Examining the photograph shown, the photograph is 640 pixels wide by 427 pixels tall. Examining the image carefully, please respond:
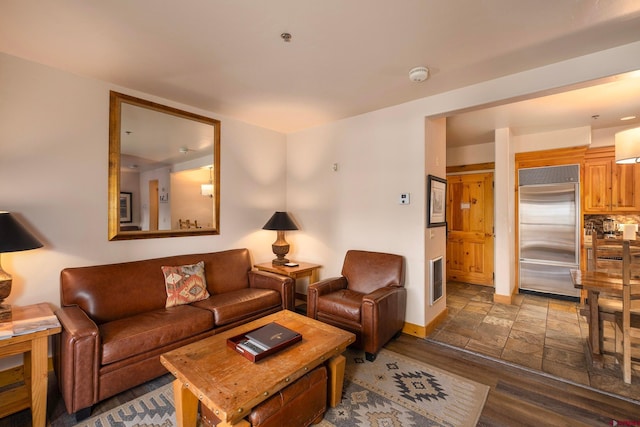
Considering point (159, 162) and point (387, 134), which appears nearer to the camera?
point (159, 162)

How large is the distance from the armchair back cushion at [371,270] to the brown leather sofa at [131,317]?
70 centimetres

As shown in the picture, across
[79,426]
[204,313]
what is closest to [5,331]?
[79,426]

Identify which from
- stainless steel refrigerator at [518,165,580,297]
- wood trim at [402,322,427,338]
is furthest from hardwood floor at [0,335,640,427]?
stainless steel refrigerator at [518,165,580,297]

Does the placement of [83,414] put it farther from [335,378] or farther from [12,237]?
[335,378]

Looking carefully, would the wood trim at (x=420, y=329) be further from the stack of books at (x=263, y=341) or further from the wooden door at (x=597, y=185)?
the wooden door at (x=597, y=185)

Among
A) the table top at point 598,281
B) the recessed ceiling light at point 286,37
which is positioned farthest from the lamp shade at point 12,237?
the table top at point 598,281

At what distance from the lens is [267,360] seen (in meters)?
1.63

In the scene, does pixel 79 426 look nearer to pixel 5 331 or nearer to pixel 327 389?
pixel 5 331

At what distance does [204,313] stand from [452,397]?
6.71 ft

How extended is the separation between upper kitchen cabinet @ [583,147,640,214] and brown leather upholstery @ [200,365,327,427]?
16.0ft

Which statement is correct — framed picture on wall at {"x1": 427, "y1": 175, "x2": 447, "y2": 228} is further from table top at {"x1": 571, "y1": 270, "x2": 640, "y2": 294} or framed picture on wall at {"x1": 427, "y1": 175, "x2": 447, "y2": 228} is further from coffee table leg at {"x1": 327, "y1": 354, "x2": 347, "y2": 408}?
coffee table leg at {"x1": 327, "y1": 354, "x2": 347, "y2": 408}

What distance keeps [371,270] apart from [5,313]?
9.59ft

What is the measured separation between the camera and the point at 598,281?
238 cm

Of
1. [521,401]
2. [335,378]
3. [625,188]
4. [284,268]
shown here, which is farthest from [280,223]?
[625,188]
